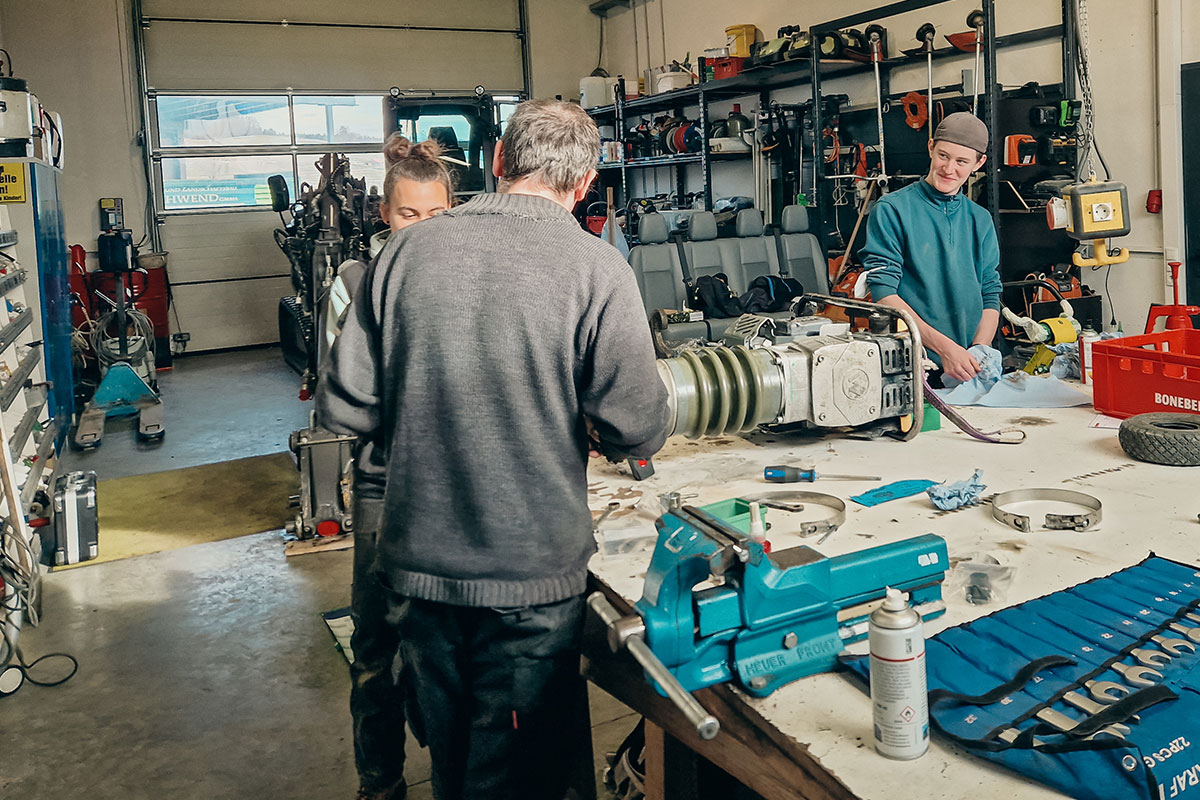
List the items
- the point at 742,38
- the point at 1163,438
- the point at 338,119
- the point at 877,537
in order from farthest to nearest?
the point at 338,119, the point at 742,38, the point at 1163,438, the point at 877,537

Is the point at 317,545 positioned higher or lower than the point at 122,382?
lower

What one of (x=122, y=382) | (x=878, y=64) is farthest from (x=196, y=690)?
(x=878, y=64)

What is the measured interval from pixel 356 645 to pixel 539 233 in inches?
40.2

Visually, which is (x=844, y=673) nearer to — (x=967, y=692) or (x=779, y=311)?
(x=967, y=692)

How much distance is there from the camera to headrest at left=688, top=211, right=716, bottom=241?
5781 millimetres

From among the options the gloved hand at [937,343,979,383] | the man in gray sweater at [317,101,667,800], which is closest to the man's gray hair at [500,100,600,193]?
the man in gray sweater at [317,101,667,800]

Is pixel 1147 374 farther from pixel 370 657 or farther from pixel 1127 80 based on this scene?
pixel 1127 80

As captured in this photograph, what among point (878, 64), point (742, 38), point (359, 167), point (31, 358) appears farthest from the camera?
point (359, 167)

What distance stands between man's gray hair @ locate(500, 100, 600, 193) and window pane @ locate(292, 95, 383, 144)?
8567 mm

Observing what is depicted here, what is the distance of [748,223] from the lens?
5.97 meters

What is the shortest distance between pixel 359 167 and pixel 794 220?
5111 mm

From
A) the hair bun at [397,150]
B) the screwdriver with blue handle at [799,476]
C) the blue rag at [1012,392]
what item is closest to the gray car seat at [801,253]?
the blue rag at [1012,392]

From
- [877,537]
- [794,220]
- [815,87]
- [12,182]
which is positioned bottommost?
[877,537]

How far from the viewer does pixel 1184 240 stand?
500 centimetres
